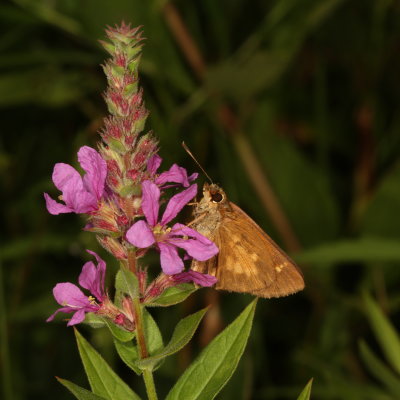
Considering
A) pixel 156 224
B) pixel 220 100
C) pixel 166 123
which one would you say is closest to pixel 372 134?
pixel 220 100

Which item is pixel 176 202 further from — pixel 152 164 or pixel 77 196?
pixel 77 196

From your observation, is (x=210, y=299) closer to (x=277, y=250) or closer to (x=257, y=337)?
(x=257, y=337)

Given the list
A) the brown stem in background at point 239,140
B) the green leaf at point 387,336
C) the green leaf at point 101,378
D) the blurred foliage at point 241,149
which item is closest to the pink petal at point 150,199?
the green leaf at point 101,378

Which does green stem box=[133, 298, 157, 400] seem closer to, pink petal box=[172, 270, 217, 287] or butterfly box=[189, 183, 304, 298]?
pink petal box=[172, 270, 217, 287]

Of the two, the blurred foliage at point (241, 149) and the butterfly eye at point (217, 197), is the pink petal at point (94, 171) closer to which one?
the butterfly eye at point (217, 197)

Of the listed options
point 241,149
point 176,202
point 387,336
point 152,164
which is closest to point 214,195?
point 176,202

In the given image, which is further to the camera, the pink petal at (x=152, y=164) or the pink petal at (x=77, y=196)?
the pink petal at (x=152, y=164)

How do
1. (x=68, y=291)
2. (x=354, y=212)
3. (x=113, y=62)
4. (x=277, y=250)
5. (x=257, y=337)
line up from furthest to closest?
1. (x=354, y=212)
2. (x=257, y=337)
3. (x=277, y=250)
4. (x=68, y=291)
5. (x=113, y=62)
